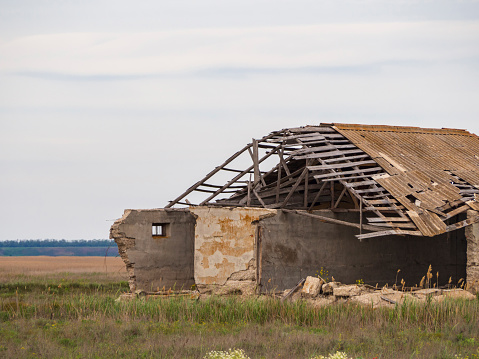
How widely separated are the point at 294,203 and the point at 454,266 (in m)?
4.48

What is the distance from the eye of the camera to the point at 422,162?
17969mm

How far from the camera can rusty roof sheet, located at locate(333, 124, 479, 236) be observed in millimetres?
15469

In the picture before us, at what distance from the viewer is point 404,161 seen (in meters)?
17.5

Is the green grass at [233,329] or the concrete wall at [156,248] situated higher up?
the concrete wall at [156,248]

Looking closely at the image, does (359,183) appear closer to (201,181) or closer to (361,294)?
(361,294)

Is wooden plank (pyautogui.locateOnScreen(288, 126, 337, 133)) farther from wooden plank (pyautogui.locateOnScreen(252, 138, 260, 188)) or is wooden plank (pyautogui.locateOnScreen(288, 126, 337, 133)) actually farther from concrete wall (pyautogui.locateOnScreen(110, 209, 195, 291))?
concrete wall (pyautogui.locateOnScreen(110, 209, 195, 291))

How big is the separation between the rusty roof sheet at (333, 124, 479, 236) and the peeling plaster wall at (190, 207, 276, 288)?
2758 mm

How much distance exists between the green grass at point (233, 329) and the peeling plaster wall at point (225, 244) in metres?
1.85

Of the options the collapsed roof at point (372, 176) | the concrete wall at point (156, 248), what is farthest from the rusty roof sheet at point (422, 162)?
the concrete wall at point (156, 248)

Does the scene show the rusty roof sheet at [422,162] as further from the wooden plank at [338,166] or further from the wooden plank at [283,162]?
the wooden plank at [283,162]

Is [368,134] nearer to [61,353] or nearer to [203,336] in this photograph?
[203,336]

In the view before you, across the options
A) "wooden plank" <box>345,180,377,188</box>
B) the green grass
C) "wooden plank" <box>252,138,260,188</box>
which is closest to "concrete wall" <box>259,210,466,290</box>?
"wooden plank" <box>345,180,377,188</box>

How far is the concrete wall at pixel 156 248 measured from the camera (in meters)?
17.8

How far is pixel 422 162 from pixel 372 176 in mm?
2249
